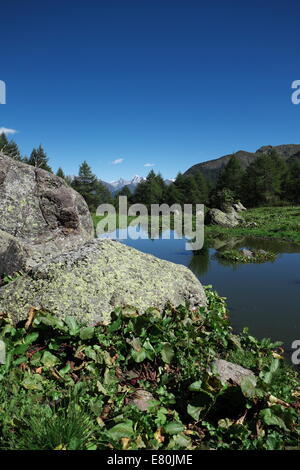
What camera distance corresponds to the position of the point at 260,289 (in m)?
12.6

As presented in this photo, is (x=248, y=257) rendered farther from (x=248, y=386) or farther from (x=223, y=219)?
(x=223, y=219)

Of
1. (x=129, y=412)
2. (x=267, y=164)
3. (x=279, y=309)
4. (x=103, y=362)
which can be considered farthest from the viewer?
(x=267, y=164)

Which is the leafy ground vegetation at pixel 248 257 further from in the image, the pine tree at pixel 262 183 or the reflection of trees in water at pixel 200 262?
the pine tree at pixel 262 183

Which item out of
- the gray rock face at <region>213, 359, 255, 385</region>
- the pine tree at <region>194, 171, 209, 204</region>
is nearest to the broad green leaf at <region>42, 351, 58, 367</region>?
the gray rock face at <region>213, 359, 255, 385</region>

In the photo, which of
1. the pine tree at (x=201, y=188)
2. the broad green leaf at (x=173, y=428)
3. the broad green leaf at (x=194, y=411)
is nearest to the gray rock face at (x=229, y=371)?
the broad green leaf at (x=194, y=411)

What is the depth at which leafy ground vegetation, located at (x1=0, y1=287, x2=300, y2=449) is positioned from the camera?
3.30 meters

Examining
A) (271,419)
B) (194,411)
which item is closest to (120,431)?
(194,411)

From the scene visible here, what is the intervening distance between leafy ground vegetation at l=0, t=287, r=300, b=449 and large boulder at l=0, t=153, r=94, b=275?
4.41 metres

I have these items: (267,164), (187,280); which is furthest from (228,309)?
(267,164)

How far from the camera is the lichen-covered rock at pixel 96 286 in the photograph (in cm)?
552
